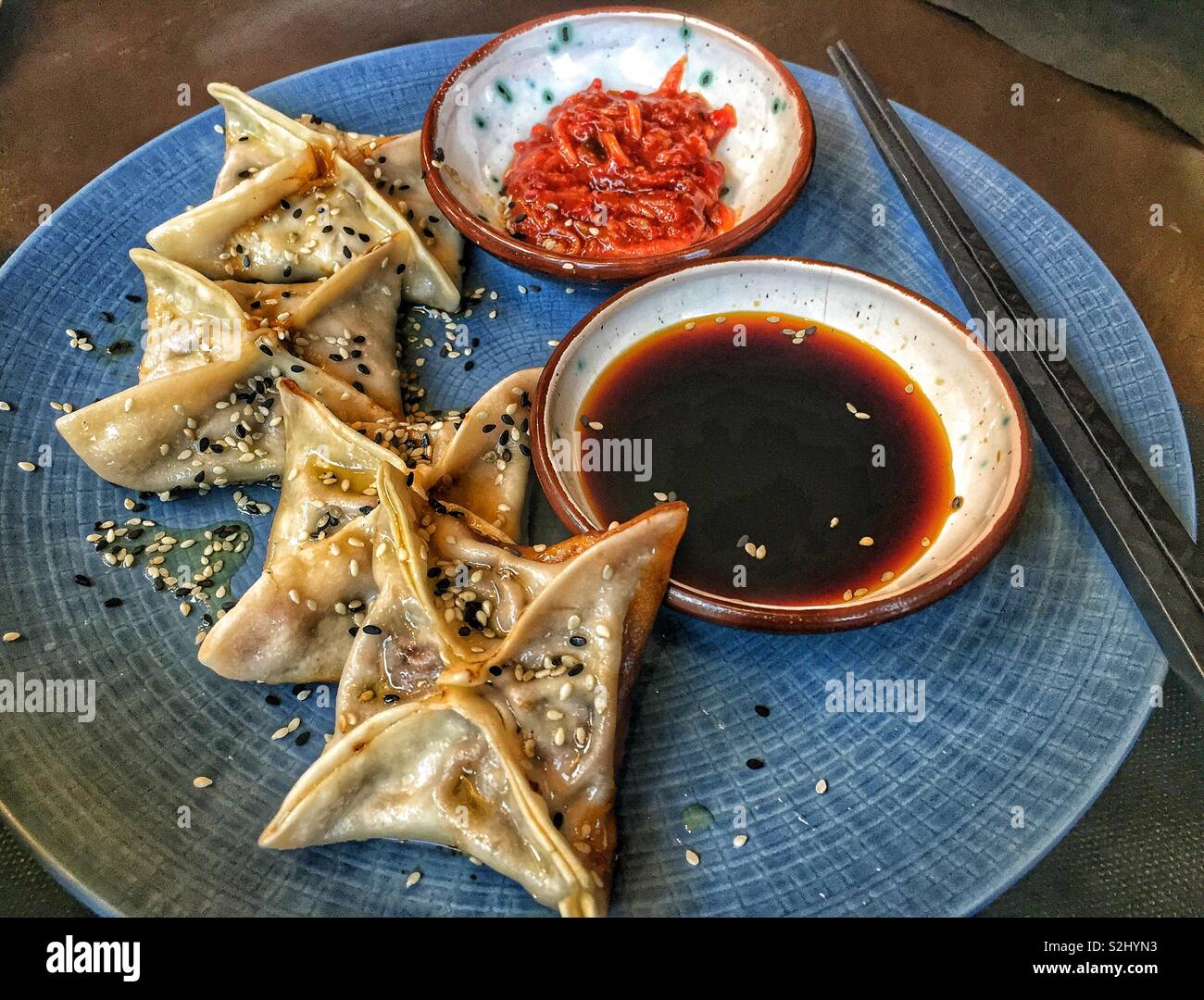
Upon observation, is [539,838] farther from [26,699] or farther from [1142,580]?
[1142,580]

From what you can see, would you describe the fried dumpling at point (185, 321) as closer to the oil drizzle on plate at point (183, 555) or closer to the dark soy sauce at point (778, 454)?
the oil drizzle on plate at point (183, 555)

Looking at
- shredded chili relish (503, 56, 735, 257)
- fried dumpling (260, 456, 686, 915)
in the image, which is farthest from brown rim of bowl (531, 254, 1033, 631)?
shredded chili relish (503, 56, 735, 257)

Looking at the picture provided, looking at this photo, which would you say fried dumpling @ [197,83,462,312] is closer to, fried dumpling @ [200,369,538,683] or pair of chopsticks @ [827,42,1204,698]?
fried dumpling @ [200,369,538,683]

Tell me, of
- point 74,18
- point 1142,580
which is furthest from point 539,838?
point 74,18

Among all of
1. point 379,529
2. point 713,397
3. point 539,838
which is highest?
point 713,397

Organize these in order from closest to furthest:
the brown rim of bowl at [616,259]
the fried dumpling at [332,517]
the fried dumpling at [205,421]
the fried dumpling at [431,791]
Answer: the fried dumpling at [431,791], the fried dumpling at [332,517], the fried dumpling at [205,421], the brown rim of bowl at [616,259]

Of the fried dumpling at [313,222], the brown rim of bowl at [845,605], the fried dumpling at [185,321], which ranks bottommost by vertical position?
the brown rim of bowl at [845,605]

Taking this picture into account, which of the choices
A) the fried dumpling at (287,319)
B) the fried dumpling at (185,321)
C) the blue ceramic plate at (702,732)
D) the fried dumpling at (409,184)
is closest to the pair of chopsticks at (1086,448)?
the blue ceramic plate at (702,732)
